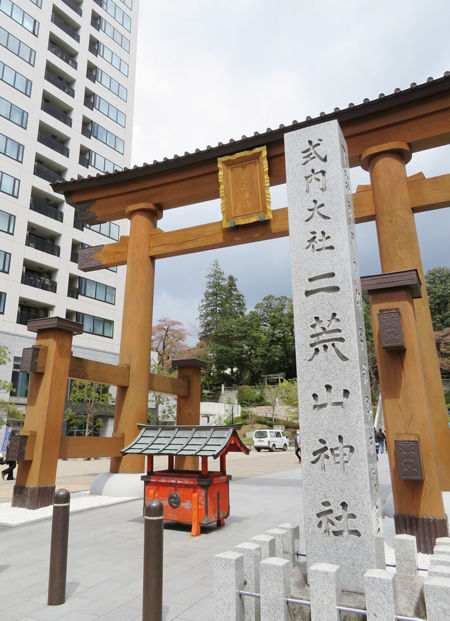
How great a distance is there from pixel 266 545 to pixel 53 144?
32658mm

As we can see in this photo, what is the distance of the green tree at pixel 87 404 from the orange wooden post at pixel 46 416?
17.5 meters

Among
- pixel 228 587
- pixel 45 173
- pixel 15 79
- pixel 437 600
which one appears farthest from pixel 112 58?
pixel 437 600

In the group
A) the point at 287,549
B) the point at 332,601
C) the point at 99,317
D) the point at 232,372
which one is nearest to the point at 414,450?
the point at 287,549

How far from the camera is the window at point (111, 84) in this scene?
113 ft

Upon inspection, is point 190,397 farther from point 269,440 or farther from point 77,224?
point 77,224

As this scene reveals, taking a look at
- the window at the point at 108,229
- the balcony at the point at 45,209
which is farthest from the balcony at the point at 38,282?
the window at the point at 108,229

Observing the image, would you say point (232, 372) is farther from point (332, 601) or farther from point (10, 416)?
point (332, 601)

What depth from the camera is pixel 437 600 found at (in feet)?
8.52

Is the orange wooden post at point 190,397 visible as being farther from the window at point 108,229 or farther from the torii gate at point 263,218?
the window at point 108,229

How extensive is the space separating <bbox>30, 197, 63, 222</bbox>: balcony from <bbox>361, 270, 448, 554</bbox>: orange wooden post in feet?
89.8

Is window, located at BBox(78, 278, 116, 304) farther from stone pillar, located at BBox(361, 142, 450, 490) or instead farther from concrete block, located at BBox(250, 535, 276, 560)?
concrete block, located at BBox(250, 535, 276, 560)

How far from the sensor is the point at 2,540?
6.16 meters

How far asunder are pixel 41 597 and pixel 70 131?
108ft

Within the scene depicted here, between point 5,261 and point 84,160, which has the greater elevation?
point 84,160
